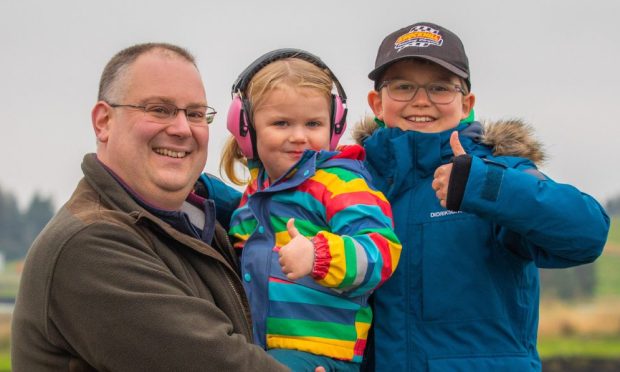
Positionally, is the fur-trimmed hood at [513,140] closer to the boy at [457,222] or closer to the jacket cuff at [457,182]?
the boy at [457,222]

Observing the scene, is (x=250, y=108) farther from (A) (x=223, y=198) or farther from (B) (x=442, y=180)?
(B) (x=442, y=180)

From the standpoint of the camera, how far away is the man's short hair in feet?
13.0

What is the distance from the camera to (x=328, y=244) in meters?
3.82

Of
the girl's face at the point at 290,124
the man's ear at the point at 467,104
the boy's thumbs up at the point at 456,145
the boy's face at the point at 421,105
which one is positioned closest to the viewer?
the boy's thumbs up at the point at 456,145

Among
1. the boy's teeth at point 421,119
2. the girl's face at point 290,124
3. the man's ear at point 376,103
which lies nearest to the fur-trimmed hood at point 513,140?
the boy's teeth at point 421,119

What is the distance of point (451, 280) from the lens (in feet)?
13.9

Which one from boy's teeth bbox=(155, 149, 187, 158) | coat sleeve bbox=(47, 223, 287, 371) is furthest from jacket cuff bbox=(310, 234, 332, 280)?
boy's teeth bbox=(155, 149, 187, 158)

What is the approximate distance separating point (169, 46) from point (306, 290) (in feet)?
4.00

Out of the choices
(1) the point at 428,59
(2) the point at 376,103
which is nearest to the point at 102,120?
(2) the point at 376,103

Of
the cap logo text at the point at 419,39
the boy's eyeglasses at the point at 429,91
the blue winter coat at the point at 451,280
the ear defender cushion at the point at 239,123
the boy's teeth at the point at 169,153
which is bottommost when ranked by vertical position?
the blue winter coat at the point at 451,280

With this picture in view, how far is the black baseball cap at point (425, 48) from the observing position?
4434 mm

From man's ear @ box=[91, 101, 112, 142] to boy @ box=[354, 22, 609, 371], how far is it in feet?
4.17

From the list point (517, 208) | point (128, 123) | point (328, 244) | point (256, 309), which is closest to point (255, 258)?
point (256, 309)

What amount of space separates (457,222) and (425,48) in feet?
2.76
